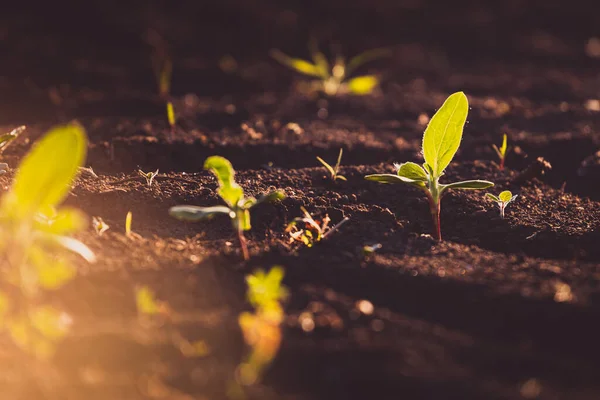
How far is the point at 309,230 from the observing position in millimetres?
2121

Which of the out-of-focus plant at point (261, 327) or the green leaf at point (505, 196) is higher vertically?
the green leaf at point (505, 196)

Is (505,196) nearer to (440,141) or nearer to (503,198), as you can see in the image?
(503,198)

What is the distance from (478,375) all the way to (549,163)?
160cm

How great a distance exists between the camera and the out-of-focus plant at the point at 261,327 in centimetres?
148

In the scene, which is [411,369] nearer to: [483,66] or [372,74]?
[372,74]

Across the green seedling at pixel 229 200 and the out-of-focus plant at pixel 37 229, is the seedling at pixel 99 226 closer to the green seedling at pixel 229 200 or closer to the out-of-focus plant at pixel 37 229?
the green seedling at pixel 229 200

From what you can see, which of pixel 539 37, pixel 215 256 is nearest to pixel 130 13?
pixel 539 37

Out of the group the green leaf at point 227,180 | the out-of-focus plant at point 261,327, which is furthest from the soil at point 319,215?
the green leaf at point 227,180

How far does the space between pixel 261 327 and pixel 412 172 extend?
77cm

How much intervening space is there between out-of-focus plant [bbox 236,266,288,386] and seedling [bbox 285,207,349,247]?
392 mm

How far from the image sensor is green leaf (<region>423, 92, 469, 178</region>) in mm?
2074

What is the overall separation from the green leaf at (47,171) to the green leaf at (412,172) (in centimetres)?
99

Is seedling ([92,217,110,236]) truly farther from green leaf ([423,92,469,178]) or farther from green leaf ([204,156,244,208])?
green leaf ([423,92,469,178])

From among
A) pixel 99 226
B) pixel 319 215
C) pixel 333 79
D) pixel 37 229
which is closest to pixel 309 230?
pixel 319 215
